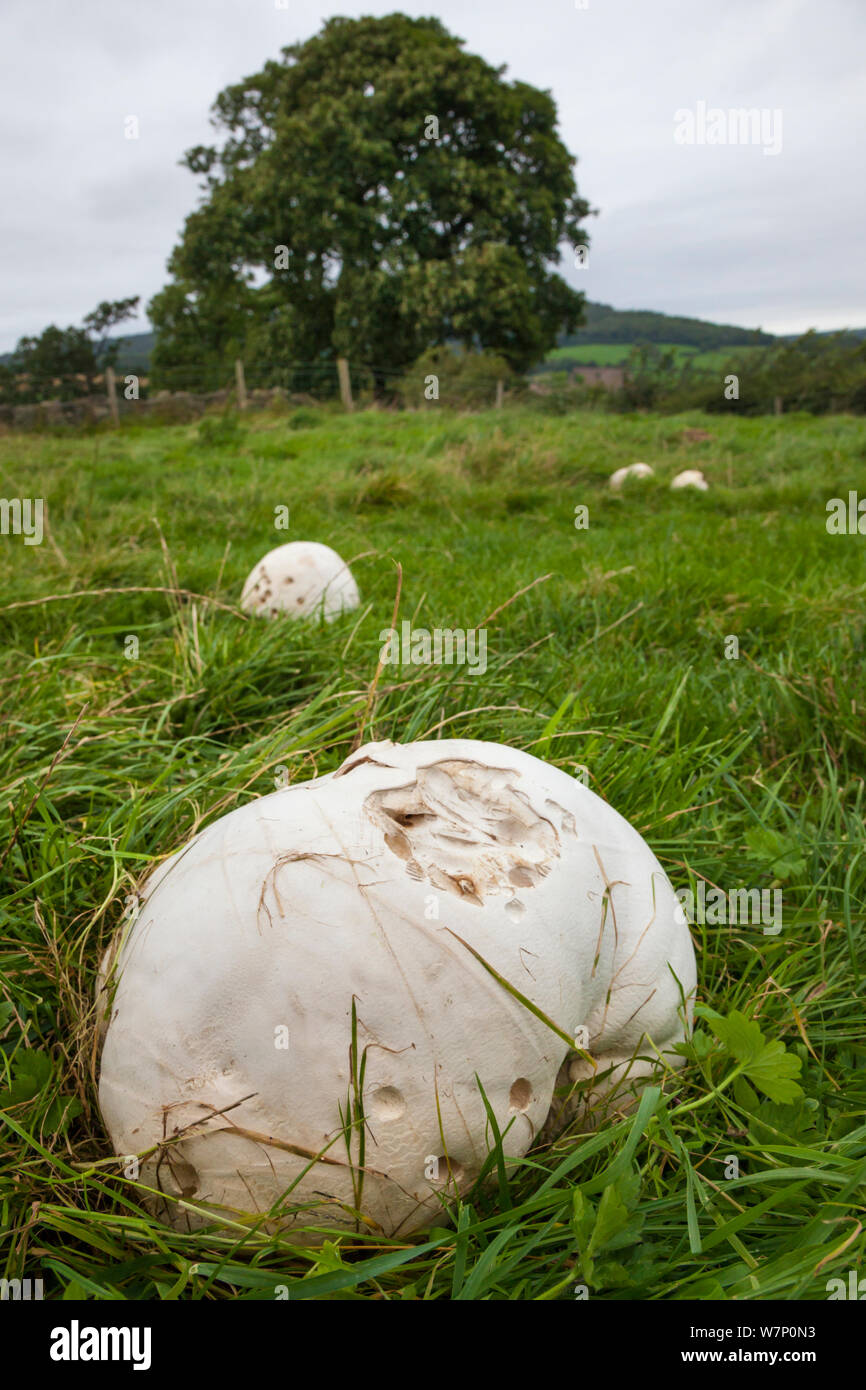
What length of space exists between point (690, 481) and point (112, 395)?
1241 centimetres

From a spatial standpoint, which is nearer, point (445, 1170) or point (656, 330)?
point (445, 1170)

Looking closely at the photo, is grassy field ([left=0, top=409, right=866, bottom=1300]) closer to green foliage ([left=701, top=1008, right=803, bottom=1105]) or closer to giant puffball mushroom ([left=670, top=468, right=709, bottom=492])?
green foliage ([left=701, top=1008, right=803, bottom=1105])

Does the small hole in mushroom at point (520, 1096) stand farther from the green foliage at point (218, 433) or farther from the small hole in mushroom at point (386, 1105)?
the green foliage at point (218, 433)

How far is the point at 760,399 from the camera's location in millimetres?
19344

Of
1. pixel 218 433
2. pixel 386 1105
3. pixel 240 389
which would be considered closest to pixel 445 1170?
pixel 386 1105

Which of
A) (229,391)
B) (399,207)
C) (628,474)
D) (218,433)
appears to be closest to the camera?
(628,474)

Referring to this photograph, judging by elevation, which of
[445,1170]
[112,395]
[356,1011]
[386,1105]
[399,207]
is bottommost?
[445,1170]

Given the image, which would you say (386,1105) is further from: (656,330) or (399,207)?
(656,330)

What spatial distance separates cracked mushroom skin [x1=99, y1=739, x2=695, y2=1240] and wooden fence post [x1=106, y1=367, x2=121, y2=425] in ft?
56.3

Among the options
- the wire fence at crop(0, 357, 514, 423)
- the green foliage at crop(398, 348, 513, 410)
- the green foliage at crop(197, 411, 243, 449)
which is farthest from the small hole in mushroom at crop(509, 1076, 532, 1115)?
the green foliage at crop(398, 348, 513, 410)

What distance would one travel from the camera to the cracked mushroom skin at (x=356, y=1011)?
4.57ft

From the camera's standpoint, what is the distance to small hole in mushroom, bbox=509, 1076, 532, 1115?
1.48 metres

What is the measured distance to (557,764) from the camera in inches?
97.4
